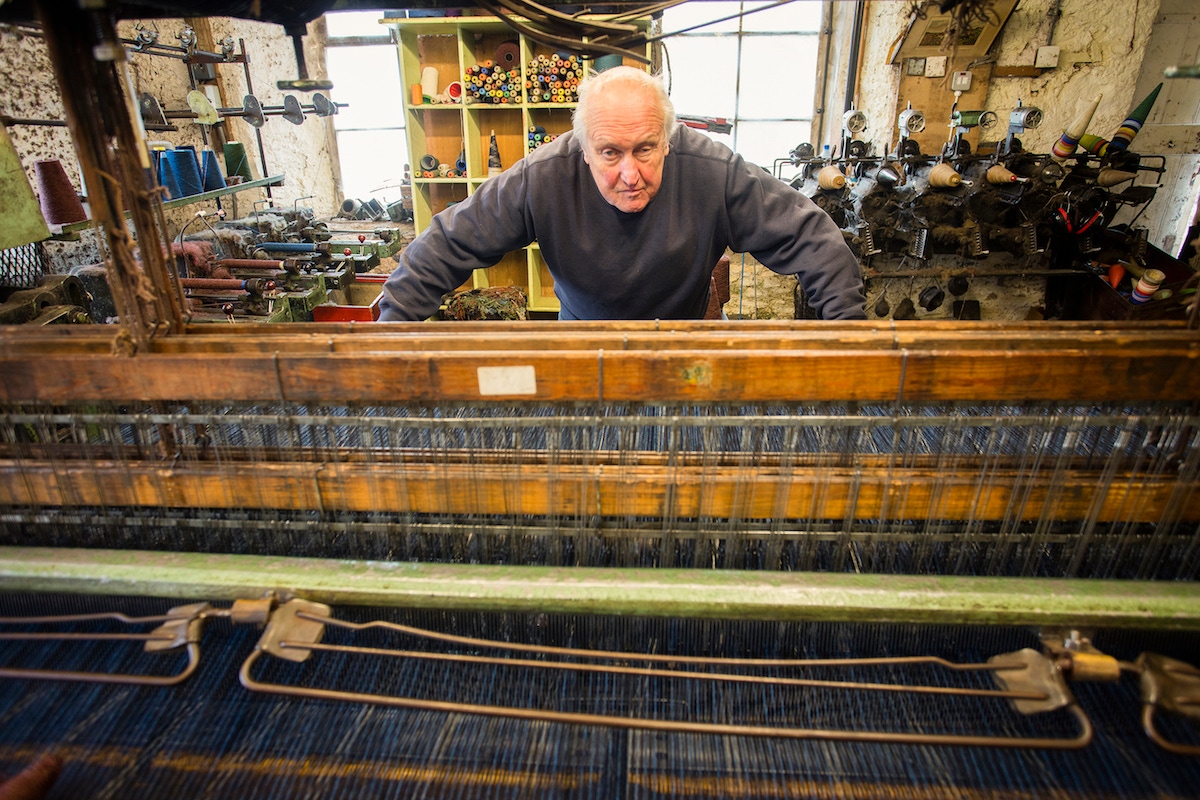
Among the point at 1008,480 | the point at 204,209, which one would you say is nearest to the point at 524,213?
the point at 1008,480

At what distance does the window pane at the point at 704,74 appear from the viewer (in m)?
6.00

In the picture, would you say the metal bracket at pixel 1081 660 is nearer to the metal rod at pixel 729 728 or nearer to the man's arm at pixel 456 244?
the metal rod at pixel 729 728

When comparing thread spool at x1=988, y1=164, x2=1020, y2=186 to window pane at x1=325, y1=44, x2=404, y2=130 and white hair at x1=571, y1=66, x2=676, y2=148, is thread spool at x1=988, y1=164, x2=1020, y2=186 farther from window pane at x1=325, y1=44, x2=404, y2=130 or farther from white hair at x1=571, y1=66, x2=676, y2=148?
window pane at x1=325, y1=44, x2=404, y2=130

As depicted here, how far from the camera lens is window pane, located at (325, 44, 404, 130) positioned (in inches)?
253

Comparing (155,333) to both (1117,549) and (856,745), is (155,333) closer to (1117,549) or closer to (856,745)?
(856,745)

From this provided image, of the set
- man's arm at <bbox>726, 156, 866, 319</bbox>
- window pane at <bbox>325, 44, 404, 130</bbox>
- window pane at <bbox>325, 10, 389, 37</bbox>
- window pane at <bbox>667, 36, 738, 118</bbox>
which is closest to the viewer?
man's arm at <bbox>726, 156, 866, 319</bbox>

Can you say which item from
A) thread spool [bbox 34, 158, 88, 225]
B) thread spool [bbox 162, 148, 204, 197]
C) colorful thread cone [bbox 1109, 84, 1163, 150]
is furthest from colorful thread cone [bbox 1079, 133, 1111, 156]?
thread spool [bbox 34, 158, 88, 225]

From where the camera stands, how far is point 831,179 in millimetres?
3703

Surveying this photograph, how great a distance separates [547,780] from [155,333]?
105cm

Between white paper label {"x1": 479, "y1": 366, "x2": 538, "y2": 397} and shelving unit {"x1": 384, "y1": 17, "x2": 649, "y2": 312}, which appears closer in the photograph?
white paper label {"x1": 479, "y1": 366, "x2": 538, "y2": 397}

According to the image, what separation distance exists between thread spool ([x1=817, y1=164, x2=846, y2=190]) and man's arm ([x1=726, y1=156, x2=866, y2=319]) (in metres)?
1.84

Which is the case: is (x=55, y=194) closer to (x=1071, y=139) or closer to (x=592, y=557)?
(x=592, y=557)

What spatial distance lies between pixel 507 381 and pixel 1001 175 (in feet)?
11.0

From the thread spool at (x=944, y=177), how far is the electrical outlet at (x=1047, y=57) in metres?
2.22
